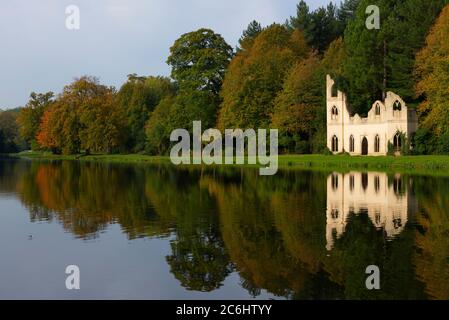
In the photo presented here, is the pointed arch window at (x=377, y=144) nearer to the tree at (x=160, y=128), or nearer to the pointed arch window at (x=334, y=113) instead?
the pointed arch window at (x=334, y=113)

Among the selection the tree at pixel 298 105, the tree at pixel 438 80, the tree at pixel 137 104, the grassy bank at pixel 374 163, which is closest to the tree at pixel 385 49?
the tree at pixel 298 105

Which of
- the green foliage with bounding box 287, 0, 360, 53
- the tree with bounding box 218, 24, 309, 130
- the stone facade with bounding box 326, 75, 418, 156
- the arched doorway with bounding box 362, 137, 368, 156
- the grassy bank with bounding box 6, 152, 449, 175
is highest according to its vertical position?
the green foliage with bounding box 287, 0, 360, 53

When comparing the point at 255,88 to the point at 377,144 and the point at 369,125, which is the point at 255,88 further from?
the point at 377,144

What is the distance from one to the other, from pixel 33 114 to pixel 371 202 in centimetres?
9014

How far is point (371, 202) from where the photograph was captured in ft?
79.4

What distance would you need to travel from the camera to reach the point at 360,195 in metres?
26.5

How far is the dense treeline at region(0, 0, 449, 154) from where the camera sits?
51869 mm

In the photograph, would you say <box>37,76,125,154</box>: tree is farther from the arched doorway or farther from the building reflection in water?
the building reflection in water

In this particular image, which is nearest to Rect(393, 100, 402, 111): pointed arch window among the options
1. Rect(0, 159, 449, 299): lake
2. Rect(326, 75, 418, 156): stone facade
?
Rect(326, 75, 418, 156): stone facade

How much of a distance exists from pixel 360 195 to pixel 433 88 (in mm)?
23499

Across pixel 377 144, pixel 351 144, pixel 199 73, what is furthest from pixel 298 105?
pixel 199 73

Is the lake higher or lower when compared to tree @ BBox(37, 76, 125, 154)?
lower

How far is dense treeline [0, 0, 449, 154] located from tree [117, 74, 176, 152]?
6.7 inches
